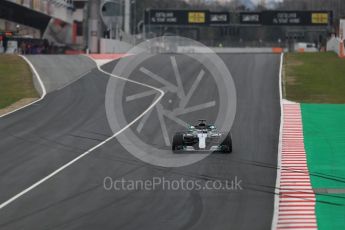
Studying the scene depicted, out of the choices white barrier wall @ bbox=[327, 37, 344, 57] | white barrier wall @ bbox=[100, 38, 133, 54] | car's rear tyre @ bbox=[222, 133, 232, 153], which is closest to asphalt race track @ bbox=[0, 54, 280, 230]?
car's rear tyre @ bbox=[222, 133, 232, 153]

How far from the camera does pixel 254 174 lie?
19500 millimetres

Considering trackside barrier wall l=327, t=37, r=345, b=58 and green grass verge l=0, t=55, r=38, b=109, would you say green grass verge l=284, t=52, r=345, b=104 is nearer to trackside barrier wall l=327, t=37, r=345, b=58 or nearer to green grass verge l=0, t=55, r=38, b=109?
trackside barrier wall l=327, t=37, r=345, b=58

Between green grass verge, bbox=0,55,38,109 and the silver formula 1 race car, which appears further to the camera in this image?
green grass verge, bbox=0,55,38,109

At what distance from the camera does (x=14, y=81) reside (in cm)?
4256

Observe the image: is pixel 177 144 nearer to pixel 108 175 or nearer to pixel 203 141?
pixel 203 141

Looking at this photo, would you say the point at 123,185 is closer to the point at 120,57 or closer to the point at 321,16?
the point at 120,57

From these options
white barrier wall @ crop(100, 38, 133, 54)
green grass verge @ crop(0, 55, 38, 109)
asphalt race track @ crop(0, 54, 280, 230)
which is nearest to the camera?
asphalt race track @ crop(0, 54, 280, 230)

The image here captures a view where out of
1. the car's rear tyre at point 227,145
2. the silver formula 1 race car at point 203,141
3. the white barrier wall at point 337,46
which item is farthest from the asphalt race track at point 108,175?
the white barrier wall at point 337,46

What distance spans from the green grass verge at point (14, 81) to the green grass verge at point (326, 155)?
53.3 ft

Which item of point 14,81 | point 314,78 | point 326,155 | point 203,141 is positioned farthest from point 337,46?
point 203,141

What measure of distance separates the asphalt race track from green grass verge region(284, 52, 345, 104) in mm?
2950

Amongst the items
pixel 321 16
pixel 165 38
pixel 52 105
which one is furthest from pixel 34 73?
pixel 165 38

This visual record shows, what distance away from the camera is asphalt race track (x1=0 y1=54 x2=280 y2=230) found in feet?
48.1

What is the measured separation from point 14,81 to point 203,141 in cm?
2363
